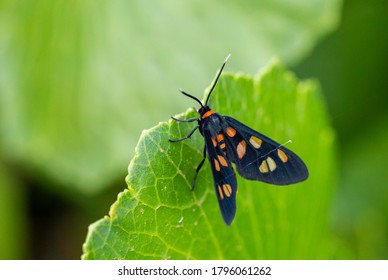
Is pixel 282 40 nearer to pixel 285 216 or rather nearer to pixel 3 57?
pixel 285 216

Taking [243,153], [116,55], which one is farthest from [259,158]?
[116,55]

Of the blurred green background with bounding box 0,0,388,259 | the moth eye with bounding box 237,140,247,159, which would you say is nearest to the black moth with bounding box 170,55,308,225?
the moth eye with bounding box 237,140,247,159

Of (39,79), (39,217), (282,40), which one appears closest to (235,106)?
(282,40)

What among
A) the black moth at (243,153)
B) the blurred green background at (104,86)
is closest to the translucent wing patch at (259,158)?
the black moth at (243,153)

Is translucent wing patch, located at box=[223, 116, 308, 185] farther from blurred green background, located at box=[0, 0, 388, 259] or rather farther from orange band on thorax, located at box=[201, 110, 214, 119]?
blurred green background, located at box=[0, 0, 388, 259]

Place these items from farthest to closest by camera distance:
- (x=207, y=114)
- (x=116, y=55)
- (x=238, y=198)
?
(x=116, y=55)
(x=238, y=198)
(x=207, y=114)

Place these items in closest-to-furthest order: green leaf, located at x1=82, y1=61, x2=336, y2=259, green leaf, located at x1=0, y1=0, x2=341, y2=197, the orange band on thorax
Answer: green leaf, located at x1=82, y1=61, x2=336, y2=259
the orange band on thorax
green leaf, located at x1=0, y1=0, x2=341, y2=197

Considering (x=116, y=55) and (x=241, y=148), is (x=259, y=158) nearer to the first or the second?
(x=241, y=148)
